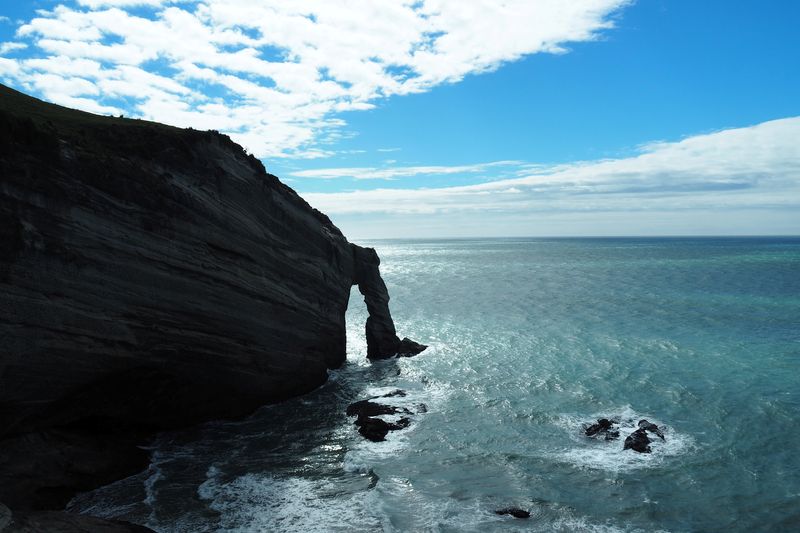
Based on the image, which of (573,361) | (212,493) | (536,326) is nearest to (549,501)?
(212,493)

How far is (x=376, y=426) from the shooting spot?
86.4 ft

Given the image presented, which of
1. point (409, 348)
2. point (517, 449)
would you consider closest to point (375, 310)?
point (409, 348)

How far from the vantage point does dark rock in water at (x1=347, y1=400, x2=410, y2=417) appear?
28.7 meters

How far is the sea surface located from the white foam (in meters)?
0.10

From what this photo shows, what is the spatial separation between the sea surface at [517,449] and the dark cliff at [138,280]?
279 centimetres

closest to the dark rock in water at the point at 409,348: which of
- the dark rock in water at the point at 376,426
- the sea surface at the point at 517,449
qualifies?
the sea surface at the point at 517,449

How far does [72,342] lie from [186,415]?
26.7ft

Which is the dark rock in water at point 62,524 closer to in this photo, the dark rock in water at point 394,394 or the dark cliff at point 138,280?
the dark cliff at point 138,280

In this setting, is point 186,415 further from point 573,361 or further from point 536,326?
point 536,326

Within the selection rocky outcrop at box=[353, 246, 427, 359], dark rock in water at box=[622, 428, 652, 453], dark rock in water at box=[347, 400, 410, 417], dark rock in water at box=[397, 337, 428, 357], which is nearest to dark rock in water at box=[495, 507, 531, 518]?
dark rock in water at box=[622, 428, 652, 453]

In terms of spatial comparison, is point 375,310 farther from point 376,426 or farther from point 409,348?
point 376,426

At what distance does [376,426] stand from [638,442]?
1274 cm

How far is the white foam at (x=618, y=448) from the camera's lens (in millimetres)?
22438

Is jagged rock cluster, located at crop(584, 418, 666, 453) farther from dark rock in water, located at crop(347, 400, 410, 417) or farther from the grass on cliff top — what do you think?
the grass on cliff top
